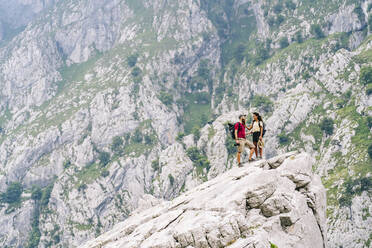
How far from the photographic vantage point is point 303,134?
14838 cm

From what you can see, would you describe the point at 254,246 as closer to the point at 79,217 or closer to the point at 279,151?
the point at 279,151

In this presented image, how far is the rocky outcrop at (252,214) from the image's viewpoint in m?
26.1

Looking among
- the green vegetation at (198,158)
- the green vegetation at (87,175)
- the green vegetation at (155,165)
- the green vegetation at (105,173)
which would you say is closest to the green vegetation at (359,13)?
the green vegetation at (198,158)

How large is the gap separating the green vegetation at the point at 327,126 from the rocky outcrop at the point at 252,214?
368 ft

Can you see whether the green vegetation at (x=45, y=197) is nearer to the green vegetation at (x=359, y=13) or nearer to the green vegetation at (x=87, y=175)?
the green vegetation at (x=87, y=175)

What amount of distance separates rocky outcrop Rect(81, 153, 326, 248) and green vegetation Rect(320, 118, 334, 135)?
112245 mm

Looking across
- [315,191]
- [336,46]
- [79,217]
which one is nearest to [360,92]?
[336,46]

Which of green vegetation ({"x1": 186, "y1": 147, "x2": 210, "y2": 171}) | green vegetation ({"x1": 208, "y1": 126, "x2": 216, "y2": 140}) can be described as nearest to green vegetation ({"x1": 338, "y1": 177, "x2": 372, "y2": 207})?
green vegetation ({"x1": 186, "y1": 147, "x2": 210, "y2": 171})

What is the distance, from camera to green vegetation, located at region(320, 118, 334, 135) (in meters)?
138

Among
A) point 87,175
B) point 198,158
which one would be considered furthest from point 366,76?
point 87,175

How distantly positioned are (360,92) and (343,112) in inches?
466

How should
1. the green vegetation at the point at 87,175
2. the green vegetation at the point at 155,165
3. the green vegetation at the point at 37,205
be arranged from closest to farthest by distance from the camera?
the green vegetation at the point at 155,165 → the green vegetation at the point at 37,205 → the green vegetation at the point at 87,175

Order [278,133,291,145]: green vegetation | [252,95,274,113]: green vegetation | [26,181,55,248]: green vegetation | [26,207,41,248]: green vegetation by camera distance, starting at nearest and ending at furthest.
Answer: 1. [278,133,291,145]: green vegetation
2. [26,207,41,248]: green vegetation
3. [252,95,274,113]: green vegetation
4. [26,181,55,248]: green vegetation

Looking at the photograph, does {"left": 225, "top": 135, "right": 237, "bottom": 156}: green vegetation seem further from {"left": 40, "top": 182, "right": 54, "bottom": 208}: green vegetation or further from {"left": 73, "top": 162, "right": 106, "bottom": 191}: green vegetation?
{"left": 40, "top": 182, "right": 54, "bottom": 208}: green vegetation
